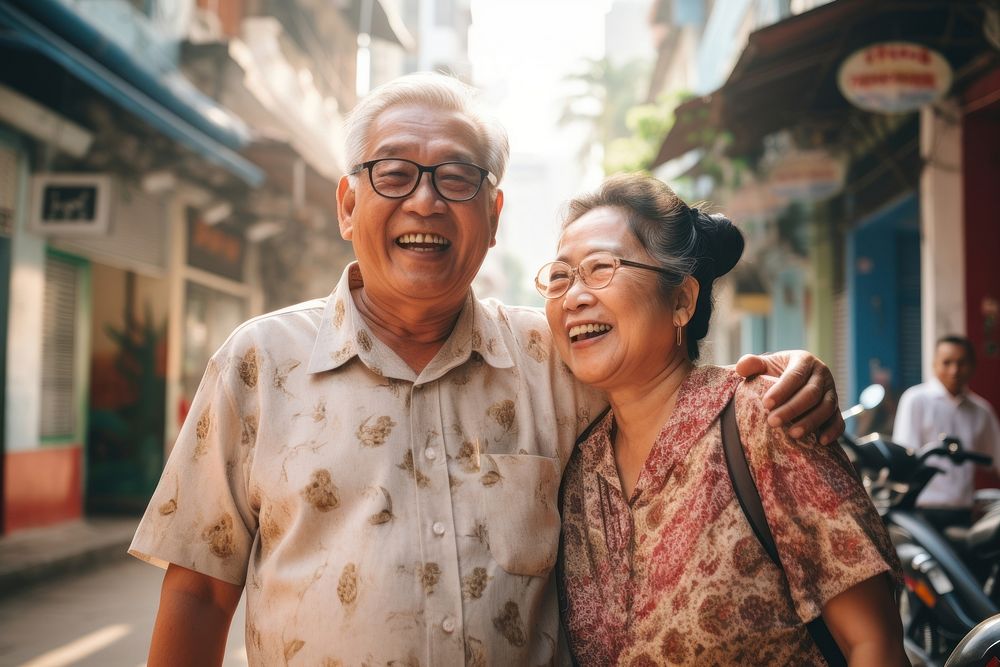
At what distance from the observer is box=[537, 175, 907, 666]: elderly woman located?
1895 mm

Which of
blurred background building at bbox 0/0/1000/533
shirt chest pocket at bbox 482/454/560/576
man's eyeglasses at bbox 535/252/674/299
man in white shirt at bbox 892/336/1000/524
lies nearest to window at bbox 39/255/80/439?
blurred background building at bbox 0/0/1000/533

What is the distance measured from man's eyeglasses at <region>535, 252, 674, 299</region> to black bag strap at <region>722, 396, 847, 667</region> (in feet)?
1.29

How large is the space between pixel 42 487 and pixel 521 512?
7872mm

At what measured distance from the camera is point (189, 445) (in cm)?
208

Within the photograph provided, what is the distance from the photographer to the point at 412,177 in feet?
7.29

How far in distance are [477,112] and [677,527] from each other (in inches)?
43.1

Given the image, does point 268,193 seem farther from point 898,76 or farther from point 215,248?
point 898,76

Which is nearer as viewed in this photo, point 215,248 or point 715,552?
point 715,552

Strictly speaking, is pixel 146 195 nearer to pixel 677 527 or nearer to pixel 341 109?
pixel 677 527

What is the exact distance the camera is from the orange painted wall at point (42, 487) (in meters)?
8.13

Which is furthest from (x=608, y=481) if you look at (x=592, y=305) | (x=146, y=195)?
(x=146, y=195)

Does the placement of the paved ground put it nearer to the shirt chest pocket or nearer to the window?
the window

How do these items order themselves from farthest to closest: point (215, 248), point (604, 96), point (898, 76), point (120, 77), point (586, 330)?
1. point (604, 96)
2. point (215, 248)
3. point (120, 77)
4. point (898, 76)
5. point (586, 330)

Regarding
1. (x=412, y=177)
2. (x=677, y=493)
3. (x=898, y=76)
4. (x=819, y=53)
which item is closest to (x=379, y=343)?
(x=412, y=177)
